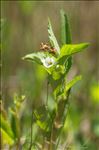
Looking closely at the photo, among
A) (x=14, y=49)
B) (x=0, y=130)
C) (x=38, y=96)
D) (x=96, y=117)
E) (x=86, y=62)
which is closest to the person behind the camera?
(x=0, y=130)

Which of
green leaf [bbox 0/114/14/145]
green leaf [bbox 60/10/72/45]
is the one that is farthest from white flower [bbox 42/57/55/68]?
green leaf [bbox 0/114/14/145]

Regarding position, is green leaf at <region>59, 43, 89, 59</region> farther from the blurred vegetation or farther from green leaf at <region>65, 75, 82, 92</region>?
the blurred vegetation

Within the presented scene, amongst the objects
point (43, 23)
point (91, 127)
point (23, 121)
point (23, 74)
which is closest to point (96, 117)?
point (91, 127)

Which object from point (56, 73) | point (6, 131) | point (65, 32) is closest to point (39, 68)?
point (6, 131)

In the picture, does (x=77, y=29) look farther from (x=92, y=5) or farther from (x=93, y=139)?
(x=93, y=139)

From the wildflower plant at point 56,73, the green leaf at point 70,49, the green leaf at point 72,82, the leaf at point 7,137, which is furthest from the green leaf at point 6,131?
the green leaf at point 70,49

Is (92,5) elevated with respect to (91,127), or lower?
elevated

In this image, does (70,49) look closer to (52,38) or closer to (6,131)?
(52,38)
